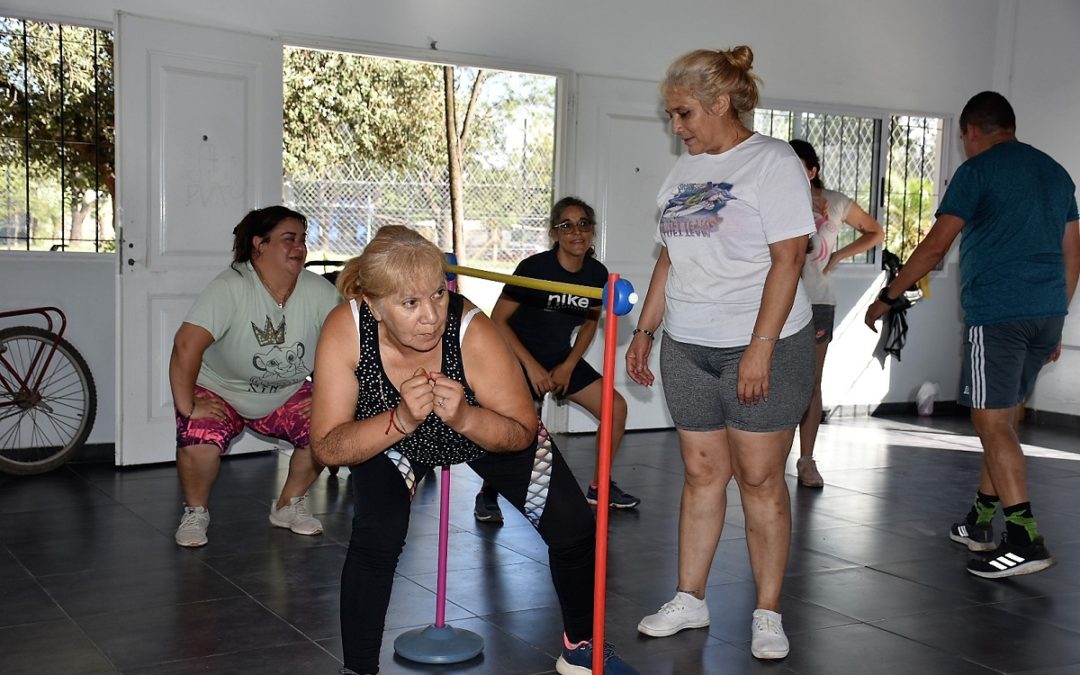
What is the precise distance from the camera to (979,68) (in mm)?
8312

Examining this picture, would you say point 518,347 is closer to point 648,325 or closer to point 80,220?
point 648,325

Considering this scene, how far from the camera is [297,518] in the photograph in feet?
14.2

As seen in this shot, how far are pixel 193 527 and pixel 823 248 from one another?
9.57ft

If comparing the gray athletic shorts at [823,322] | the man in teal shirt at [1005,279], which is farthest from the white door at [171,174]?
the man in teal shirt at [1005,279]

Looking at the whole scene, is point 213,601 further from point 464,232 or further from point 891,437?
point 464,232

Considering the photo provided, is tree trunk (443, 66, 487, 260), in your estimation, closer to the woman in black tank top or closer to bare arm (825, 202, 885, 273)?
bare arm (825, 202, 885, 273)

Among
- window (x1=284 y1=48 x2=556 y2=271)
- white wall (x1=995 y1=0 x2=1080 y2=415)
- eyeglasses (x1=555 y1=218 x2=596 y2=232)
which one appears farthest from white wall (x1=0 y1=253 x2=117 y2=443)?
window (x1=284 y1=48 x2=556 y2=271)

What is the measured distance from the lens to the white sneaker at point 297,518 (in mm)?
4297

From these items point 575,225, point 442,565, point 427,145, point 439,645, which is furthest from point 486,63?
point 427,145

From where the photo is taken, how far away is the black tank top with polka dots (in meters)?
2.52

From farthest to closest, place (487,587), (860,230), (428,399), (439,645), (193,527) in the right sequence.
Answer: (860,230) < (193,527) < (487,587) < (439,645) < (428,399)

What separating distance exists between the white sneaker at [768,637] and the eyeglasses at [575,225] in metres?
1.76

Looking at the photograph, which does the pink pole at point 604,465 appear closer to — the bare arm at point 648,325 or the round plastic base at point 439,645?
the round plastic base at point 439,645

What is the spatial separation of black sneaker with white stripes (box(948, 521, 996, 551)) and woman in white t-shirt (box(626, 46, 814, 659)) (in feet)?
5.01
